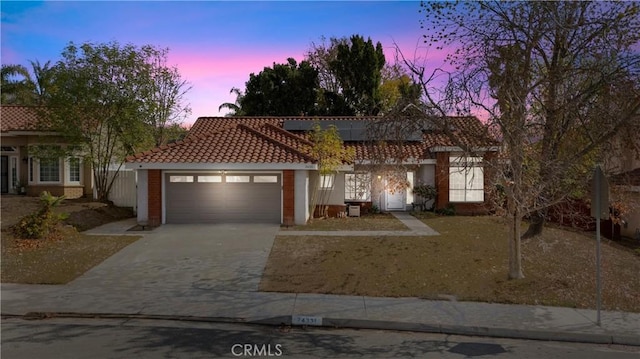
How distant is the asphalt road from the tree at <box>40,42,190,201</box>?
49.2 ft

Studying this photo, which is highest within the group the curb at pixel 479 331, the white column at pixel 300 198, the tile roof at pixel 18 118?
the tile roof at pixel 18 118

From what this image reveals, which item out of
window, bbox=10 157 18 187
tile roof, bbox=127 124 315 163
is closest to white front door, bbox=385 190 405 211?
tile roof, bbox=127 124 315 163

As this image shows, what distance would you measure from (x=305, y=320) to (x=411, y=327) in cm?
166

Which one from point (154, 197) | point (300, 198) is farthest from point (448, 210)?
point (154, 197)

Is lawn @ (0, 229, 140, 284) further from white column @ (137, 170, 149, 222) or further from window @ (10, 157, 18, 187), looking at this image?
window @ (10, 157, 18, 187)

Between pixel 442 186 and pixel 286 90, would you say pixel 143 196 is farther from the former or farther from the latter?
pixel 286 90

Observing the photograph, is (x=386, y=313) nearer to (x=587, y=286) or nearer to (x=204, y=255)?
(x=587, y=286)

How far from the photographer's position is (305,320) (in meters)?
7.77

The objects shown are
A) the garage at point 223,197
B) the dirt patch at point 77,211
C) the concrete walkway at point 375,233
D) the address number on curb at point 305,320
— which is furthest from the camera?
the garage at point 223,197

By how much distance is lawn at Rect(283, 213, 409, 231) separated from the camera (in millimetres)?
17078

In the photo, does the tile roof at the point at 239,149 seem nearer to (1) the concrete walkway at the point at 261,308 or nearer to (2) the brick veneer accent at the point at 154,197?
(2) the brick veneer accent at the point at 154,197

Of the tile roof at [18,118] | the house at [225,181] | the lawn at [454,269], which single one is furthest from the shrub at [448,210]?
the tile roof at [18,118]

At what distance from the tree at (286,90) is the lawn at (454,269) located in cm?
2109

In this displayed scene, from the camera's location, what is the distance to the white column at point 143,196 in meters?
17.8
